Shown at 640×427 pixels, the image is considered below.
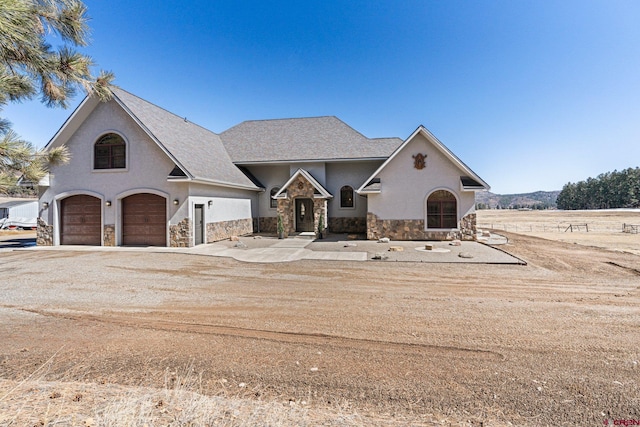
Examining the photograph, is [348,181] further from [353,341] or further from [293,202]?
[353,341]

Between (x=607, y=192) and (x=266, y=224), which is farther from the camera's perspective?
(x=607, y=192)

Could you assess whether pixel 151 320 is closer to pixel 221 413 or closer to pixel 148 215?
pixel 221 413

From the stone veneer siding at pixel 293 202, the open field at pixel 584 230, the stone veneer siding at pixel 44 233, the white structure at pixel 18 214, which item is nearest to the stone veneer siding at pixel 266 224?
the stone veneer siding at pixel 293 202

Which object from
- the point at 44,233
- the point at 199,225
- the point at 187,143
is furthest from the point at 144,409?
the point at 44,233

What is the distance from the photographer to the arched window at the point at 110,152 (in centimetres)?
1562

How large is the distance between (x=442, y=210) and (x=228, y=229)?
498 inches

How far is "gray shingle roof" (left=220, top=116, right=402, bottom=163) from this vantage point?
2109 centimetres

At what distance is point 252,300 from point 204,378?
323 centimetres

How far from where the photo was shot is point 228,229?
1861 centimetres

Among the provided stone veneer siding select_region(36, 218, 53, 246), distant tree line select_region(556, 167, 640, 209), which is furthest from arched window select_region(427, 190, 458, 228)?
distant tree line select_region(556, 167, 640, 209)

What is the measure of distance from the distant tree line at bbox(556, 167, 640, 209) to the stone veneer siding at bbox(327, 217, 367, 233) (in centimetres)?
9507

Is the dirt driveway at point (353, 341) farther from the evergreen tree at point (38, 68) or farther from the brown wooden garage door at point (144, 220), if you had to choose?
the brown wooden garage door at point (144, 220)

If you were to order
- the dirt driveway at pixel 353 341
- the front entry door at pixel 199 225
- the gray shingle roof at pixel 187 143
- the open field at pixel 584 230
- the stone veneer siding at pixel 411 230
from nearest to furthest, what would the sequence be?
the dirt driveway at pixel 353 341 → the gray shingle roof at pixel 187 143 → the front entry door at pixel 199 225 → the stone veneer siding at pixel 411 230 → the open field at pixel 584 230

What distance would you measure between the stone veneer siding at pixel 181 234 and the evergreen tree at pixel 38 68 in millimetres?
9637
